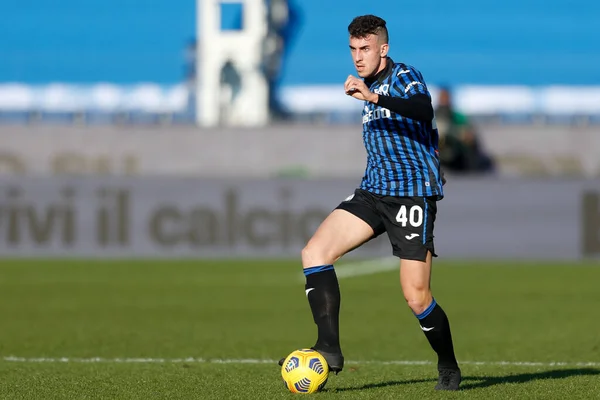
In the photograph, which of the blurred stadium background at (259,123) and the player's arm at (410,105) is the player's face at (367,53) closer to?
the player's arm at (410,105)

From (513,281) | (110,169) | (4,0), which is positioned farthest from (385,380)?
(4,0)

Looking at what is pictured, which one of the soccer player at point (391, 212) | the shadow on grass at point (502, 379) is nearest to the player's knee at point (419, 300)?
the soccer player at point (391, 212)

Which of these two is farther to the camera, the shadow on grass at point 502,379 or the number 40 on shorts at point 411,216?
the shadow on grass at point 502,379

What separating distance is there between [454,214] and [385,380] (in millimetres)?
14481

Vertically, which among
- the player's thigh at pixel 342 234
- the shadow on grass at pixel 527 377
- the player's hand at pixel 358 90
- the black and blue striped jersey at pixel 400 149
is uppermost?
the player's hand at pixel 358 90

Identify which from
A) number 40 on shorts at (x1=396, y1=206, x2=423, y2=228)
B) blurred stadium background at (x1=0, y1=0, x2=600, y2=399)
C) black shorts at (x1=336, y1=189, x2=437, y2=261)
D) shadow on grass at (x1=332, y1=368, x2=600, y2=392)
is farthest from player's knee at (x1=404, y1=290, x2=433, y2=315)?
shadow on grass at (x1=332, y1=368, x2=600, y2=392)

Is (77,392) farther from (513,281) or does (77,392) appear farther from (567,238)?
(567,238)

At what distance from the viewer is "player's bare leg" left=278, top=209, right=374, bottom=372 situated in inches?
275

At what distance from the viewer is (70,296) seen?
15.4 metres

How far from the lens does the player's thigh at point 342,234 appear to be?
698cm

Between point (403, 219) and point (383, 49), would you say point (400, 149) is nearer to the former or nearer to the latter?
point (403, 219)

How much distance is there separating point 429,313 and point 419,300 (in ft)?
0.47

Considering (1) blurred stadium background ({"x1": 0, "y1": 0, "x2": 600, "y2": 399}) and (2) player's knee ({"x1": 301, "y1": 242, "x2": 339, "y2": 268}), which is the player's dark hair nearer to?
(2) player's knee ({"x1": 301, "y1": 242, "x2": 339, "y2": 268})

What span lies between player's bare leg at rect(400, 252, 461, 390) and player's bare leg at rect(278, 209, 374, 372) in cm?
34
